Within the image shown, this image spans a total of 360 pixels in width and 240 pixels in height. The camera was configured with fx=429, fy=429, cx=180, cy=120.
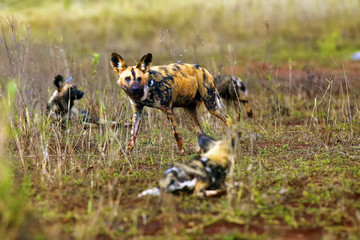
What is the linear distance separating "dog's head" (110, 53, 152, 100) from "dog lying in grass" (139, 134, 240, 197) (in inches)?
54.1

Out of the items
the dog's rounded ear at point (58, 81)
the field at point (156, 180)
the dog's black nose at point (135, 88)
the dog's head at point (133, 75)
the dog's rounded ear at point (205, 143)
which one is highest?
the dog's head at point (133, 75)

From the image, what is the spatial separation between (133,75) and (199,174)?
1.63 metres

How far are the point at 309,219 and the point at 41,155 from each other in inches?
102

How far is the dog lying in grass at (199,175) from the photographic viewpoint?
3.56 metres

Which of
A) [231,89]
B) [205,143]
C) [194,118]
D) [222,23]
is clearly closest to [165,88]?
[194,118]

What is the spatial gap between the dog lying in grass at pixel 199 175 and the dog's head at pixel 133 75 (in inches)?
54.1

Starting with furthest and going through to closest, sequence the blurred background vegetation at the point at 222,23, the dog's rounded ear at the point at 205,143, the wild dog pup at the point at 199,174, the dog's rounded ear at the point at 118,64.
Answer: the blurred background vegetation at the point at 222,23 → the dog's rounded ear at the point at 118,64 → the dog's rounded ear at the point at 205,143 → the wild dog pup at the point at 199,174

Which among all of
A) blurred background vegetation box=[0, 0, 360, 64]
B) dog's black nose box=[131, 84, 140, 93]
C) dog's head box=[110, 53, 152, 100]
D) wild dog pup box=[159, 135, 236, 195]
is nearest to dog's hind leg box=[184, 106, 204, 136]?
dog's head box=[110, 53, 152, 100]

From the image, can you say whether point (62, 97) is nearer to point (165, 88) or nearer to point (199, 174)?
point (165, 88)

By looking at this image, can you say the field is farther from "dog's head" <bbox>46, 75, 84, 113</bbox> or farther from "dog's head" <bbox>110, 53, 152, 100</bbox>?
"dog's head" <bbox>46, 75, 84, 113</bbox>

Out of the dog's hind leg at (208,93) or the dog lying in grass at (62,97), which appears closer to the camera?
the dog's hind leg at (208,93)

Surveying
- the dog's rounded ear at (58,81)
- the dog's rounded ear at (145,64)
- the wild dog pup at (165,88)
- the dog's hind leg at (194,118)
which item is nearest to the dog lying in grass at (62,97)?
the dog's rounded ear at (58,81)

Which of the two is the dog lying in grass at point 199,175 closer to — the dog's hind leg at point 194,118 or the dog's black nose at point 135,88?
the dog's black nose at point 135,88

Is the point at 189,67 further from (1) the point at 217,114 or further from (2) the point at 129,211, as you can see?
(2) the point at 129,211
